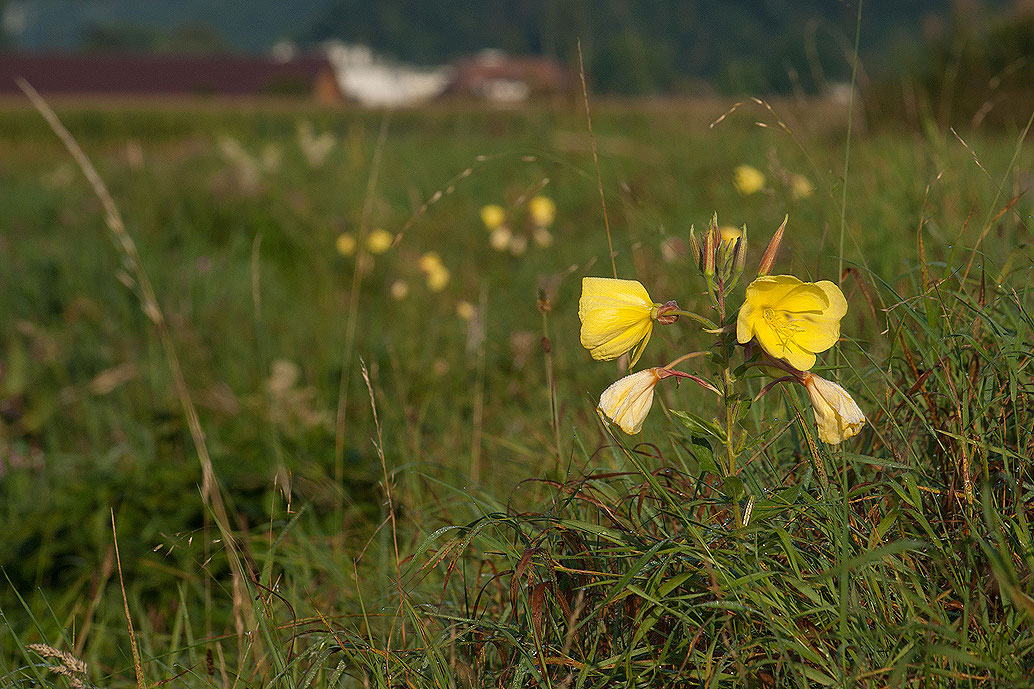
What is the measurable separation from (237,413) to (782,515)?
241cm

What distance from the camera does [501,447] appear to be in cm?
211

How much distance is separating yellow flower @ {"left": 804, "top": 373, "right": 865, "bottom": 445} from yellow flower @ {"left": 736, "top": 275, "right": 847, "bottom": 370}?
0.04 metres

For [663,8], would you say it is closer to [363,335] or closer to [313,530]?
[363,335]

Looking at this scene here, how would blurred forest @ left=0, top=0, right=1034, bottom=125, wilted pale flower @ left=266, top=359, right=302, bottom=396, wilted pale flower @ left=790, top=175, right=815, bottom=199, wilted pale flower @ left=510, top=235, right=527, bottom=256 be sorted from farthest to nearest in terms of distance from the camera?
blurred forest @ left=0, top=0, right=1034, bottom=125 → wilted pale flower @ left=510, top=235, right=527, bottom=256 → wilted pale flower @ left=266, top=359, right=302, bottom=396 → wilted pale flower @ left=790, top=175, right=815, bottom=199

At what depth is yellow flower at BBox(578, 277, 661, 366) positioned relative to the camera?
1.00 m

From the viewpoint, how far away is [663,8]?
6.57 m

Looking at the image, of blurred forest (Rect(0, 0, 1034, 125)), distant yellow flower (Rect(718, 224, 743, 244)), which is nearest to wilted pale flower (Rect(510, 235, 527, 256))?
distant yellow flower (Rect(718, 224, 743, 244))

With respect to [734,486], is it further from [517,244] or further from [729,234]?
[517,244]

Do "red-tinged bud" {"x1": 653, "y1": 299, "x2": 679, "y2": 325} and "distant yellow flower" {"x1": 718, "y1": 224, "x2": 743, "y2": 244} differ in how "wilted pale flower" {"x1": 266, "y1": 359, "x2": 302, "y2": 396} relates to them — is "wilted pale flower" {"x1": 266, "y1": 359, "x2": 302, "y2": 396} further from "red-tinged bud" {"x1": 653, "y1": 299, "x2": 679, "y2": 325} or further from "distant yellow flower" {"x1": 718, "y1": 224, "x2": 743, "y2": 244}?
"red-tinged bud" {"x1": 653, "y1": 299, "x2": 679, "y2": 325}

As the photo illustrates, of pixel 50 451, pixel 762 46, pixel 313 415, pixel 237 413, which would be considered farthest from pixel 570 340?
pixel 762 46

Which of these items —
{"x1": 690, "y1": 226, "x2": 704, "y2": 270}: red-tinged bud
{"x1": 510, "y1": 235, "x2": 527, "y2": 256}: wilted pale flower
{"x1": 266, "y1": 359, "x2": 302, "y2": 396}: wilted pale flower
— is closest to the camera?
{"x1": 690, "y1": 226, "x2": 704, "y2": 270}: red-tinged bud

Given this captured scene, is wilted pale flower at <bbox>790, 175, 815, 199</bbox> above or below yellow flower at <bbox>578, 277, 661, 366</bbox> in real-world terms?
below

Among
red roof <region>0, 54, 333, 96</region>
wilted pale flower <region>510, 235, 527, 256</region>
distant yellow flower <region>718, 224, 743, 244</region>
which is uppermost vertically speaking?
distant yellow flower <region>718, 224, 743, 244</region>

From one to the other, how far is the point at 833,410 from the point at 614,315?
27cm
